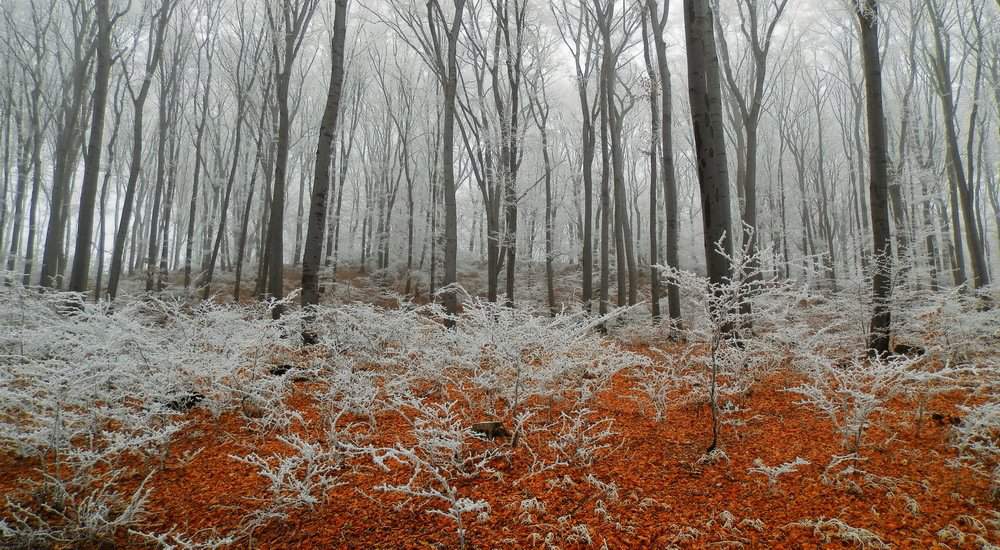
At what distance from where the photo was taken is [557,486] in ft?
8.65

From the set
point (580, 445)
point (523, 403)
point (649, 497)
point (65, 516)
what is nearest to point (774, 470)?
point (649, 497)

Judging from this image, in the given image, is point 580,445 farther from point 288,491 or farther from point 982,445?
point 982,445

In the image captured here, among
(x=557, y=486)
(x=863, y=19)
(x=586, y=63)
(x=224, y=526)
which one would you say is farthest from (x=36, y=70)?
(x=863, y=19)

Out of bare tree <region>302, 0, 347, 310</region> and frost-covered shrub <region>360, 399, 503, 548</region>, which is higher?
bare tree <region>302, 0, 347, 310</region>

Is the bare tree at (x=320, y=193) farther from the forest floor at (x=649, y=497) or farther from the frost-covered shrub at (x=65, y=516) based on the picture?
the frost-covered shrub at (x=65, y=516)

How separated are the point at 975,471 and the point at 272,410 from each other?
4.75 meters

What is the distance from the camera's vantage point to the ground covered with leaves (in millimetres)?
2254

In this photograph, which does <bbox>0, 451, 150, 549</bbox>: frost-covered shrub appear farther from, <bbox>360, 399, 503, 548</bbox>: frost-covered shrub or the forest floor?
<bbox>360, 399, 503, 548</bbox>: frost-covered shrub

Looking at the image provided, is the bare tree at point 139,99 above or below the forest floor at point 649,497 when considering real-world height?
above

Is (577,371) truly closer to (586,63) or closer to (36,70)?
(586,63)

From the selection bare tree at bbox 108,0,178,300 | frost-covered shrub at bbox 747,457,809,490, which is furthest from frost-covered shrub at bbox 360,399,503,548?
bare tree at bbox 108,0,178,300

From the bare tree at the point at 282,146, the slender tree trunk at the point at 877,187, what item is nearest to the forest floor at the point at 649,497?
the slender tree trunk at the point at 877,187

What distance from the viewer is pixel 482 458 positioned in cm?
296

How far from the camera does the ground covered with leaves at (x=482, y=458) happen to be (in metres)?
2.25
